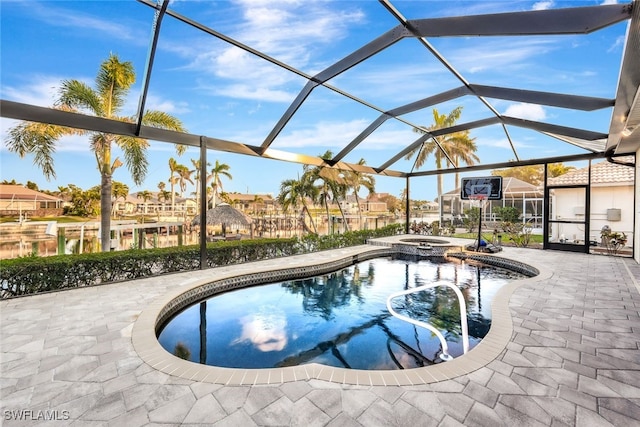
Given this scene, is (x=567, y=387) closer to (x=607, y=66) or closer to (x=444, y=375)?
(x=444, y=375)

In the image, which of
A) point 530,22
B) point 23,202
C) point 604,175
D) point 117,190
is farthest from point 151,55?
point 117,190

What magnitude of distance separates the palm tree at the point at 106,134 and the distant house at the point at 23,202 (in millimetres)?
8097

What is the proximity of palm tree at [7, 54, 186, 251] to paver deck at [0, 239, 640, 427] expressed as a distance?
4742 millimetres

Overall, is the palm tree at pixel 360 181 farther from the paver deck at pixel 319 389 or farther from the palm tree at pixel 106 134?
the paver deck at pixel 319 389

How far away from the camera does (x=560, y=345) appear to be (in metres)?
3.40

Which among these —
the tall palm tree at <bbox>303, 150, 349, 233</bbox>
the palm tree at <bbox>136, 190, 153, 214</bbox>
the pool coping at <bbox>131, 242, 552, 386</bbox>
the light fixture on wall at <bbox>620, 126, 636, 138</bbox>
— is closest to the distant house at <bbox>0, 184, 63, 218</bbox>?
the palm tree at <bbox>136, 190, 153, 214</bbox>

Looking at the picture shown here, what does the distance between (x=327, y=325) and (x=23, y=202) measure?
26253mm

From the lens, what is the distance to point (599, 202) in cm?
1097

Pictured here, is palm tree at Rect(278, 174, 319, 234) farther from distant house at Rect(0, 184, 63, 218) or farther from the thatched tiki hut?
distant house at Rect(0, 184, 63, 218)

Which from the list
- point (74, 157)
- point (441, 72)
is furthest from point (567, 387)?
point (74, 157)

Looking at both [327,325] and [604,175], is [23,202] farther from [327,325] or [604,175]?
[604,175]

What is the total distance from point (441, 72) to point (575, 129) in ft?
14.6

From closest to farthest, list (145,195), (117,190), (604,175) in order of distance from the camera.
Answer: (604,175) → (117,190) → (145,195)

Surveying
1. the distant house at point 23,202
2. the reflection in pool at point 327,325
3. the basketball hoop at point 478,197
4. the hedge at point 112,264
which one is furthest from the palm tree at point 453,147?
the distant house at point 23,202
